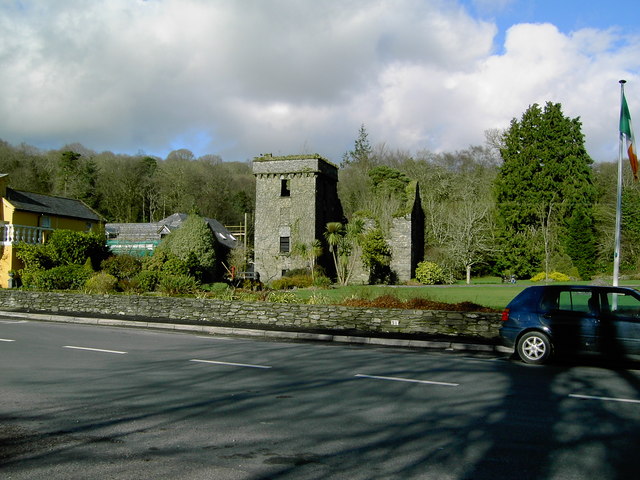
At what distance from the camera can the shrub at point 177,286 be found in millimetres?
22094

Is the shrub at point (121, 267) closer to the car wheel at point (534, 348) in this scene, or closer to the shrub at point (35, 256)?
the shrub at point (35, 256)

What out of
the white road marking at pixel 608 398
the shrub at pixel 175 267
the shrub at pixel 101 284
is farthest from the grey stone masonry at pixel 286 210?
the white road marking at pixel 608 398

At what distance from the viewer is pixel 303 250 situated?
131ft

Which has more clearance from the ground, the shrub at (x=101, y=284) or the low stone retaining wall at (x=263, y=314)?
the shrub at (x=101, y=284)

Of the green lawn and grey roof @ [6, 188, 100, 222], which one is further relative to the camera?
grey roof @ [6, 188, 100, 222]

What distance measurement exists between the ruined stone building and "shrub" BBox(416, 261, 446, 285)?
1.16 meters

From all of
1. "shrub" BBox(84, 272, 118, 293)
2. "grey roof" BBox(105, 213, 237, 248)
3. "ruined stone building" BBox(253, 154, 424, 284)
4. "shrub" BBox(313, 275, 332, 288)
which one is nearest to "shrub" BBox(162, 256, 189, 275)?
"shrub" BBox(84, 272, 118, 293)

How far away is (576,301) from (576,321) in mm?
419

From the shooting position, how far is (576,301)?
10.9m

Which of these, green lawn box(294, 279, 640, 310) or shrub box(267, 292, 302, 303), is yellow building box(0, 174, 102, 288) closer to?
green lawn box(294, 279, 640, 310)

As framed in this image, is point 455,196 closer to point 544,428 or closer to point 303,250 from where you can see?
point 303,250

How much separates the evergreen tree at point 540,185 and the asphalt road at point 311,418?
41509 millimetres

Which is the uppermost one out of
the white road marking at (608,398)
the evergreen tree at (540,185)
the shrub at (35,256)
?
the evergreen tree at (540,185)

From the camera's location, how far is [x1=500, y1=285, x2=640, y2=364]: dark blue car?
10414mm
